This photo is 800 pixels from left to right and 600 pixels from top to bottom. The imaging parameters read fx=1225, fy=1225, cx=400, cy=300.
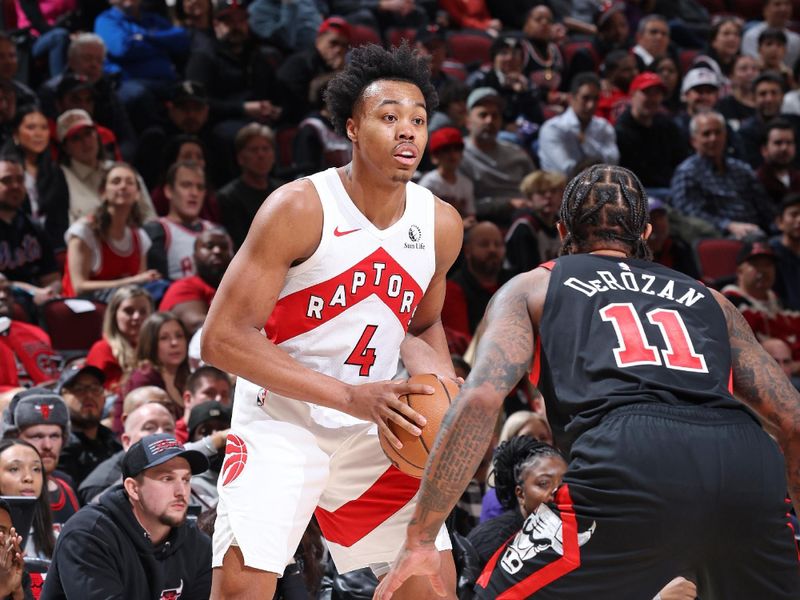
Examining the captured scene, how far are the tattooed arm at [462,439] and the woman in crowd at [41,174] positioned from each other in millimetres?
6579

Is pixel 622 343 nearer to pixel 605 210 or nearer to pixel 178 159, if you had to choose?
pixel 605 210

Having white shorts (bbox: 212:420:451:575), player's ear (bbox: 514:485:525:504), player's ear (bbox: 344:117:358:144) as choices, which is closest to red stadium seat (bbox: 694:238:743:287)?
player's ear (bbox: 514:485:525:504)

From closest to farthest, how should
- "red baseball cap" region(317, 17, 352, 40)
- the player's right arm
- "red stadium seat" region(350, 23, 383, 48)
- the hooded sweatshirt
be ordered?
the player's right arm < the hooded sweatshirt < "red baseball cap" region(317, 17, 352, 40) < "red stadium seat" region(350, 23, 383, 48)

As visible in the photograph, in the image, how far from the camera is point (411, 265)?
14.1ft

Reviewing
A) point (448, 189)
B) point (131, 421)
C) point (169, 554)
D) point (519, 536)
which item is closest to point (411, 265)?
point (519, 536)

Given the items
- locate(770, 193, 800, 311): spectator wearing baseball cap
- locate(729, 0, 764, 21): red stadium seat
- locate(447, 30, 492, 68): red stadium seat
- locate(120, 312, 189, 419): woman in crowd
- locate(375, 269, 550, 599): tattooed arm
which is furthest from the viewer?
locate(729, 0, 764, 21): red stadium seat

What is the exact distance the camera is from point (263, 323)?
4.07 metres

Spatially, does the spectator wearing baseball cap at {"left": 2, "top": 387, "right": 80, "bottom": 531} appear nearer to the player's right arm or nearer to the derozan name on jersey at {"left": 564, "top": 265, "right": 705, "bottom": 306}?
the player's right arm

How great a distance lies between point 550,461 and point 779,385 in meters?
2.59

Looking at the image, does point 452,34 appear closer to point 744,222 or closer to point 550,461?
point 744,222

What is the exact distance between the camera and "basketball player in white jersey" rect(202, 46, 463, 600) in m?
4.01

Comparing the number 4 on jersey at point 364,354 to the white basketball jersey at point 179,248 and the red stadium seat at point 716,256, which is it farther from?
the red stadium seat at point 716,256

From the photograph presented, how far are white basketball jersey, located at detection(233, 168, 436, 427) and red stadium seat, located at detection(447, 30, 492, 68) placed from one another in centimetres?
993

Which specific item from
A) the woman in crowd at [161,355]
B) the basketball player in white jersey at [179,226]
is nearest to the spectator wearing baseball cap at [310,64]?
the basketball player in white jersey at [179,226]
